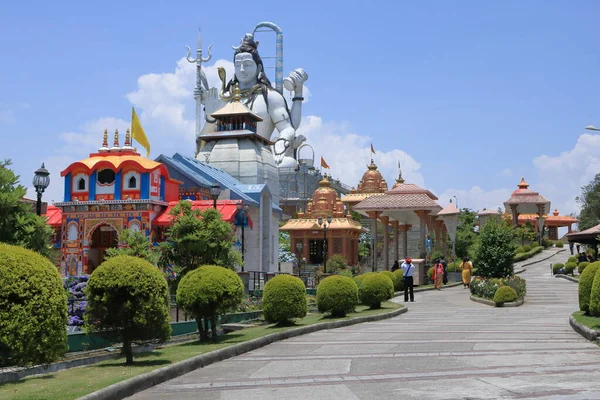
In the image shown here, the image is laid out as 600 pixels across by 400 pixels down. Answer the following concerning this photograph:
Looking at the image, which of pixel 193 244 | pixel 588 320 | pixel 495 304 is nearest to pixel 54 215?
pixel 193 244

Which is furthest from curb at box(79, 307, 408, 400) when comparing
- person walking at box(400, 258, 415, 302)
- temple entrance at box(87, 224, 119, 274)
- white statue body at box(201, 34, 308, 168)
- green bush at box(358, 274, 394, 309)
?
white statue body at box(201, 34, 308, 168)

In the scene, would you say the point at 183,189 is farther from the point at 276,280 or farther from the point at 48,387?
the point at 48,387

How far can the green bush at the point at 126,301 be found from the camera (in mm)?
12148

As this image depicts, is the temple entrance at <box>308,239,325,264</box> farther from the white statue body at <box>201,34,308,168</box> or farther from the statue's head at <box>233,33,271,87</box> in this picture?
the statue's head at <box>233,33,271,87</box>

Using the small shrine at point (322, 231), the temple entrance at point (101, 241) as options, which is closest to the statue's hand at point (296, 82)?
the small shrine at point (322, 231)

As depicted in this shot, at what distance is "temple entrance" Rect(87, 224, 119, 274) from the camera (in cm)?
3678

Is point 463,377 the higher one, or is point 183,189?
point 183,189

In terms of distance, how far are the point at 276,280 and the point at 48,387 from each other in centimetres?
949

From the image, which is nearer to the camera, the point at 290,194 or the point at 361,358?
the point at 361,358

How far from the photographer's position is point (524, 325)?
19.0m

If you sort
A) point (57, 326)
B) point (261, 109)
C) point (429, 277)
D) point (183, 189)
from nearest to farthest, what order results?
point (57, 326) < point (183, 189) < point (429, 277) < point (261, 109)

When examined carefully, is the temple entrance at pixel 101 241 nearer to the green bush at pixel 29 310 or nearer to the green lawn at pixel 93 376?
the green lawn at pixel 93 376

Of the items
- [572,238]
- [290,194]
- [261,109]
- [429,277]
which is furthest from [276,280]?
[290,194]

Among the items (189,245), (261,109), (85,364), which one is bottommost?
(85,364)
